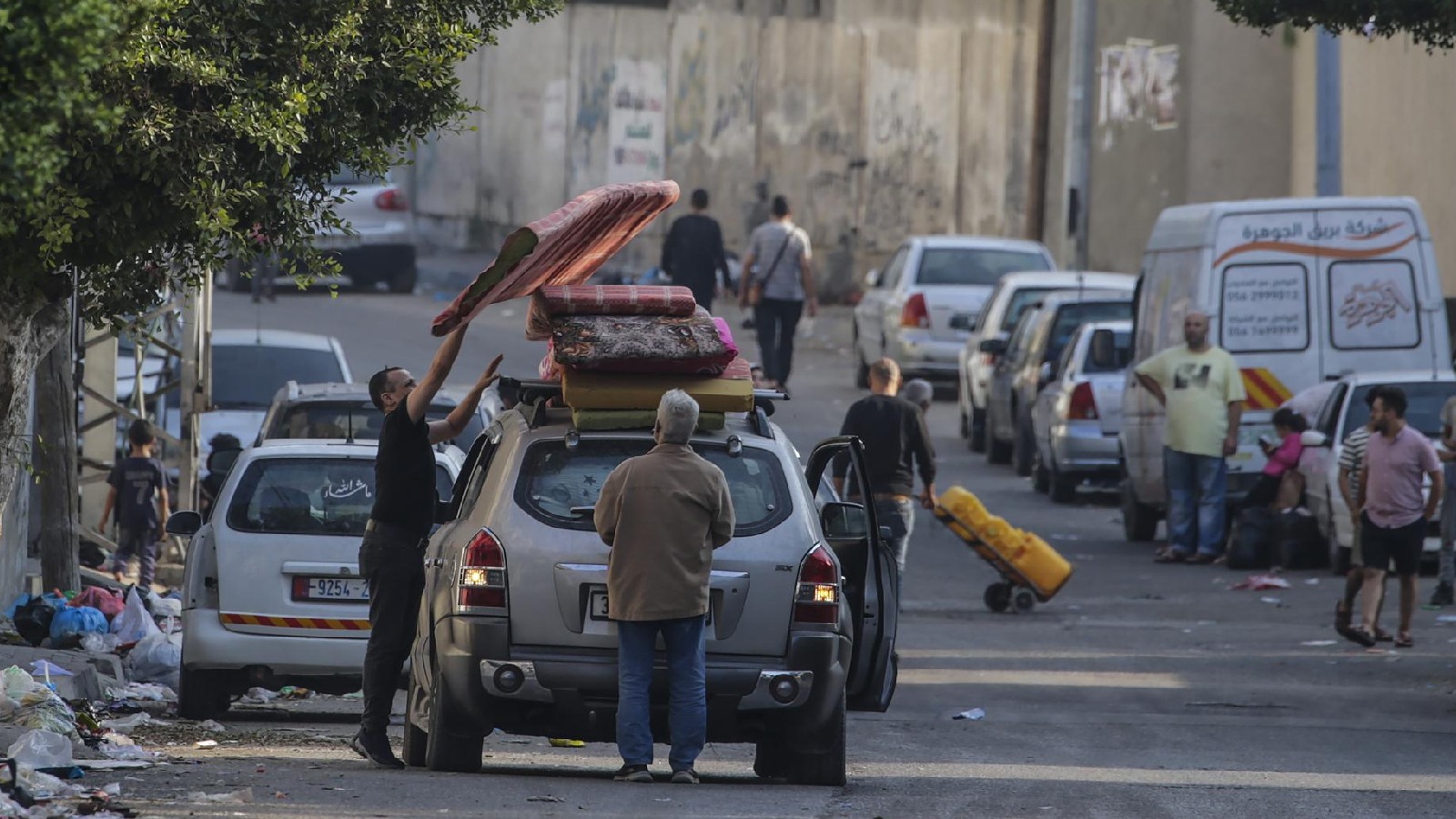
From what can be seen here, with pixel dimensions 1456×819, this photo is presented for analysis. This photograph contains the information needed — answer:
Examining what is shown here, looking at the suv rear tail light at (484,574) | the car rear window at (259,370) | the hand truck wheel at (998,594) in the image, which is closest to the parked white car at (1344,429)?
the hand truck wheel at (998,594)

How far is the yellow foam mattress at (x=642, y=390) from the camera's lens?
948 cm

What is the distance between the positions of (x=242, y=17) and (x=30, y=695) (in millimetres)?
3028

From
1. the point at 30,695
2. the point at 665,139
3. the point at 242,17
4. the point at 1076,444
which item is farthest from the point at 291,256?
the point at 665,139

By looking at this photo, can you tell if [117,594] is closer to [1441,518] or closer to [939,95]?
[1441,518]

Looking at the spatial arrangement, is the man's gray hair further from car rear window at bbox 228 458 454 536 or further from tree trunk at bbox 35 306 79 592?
tree trunk at bbox 35 306 79 592

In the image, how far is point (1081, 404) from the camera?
2180 centimetres

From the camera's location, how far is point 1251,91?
108 feet

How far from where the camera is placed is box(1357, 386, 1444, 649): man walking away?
15.0 metres

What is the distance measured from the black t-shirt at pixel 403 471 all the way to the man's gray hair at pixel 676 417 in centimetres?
151

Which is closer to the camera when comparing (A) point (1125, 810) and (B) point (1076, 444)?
(A) point (1125, 810)

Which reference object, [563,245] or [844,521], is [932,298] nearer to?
[844,521]

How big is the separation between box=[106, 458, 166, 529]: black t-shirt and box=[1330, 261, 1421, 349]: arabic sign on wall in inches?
349

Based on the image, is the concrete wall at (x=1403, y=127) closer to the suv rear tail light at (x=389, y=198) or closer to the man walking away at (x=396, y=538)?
the suv rear tail light at (x=389, y=198)

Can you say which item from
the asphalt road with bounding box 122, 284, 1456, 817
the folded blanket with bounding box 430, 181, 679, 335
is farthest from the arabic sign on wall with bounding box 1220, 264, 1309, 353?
the folded blanket with bounding box 430, 181, 679, 335
